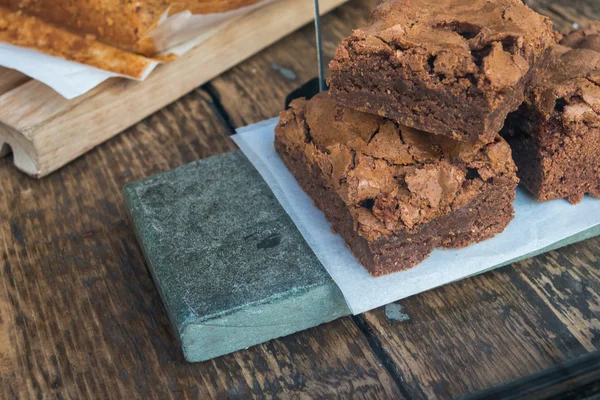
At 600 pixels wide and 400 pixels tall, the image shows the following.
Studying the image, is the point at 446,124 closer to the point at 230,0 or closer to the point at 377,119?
the point at 377,119

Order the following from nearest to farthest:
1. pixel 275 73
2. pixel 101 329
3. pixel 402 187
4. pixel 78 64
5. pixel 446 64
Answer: pixel 446 64, pixel 402 187, pixel 101 329, pixel 78 64, pixel 275 73

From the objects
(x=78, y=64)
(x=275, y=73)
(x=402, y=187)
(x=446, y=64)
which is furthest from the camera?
(x=275, y=73)

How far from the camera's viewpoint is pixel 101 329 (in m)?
1.98

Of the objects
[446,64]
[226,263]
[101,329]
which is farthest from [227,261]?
[446,64]

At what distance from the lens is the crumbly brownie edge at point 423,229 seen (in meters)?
1.90

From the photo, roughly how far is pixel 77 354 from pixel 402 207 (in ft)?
3.13

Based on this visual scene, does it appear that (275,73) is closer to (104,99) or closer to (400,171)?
(104,99)

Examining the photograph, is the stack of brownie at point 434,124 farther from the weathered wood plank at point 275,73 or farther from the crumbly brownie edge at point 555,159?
the weathered wood plank at point 275,73

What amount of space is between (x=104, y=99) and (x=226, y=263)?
103 cm

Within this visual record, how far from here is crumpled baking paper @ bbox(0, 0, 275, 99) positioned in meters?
2.54

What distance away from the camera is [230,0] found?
9.20 ft

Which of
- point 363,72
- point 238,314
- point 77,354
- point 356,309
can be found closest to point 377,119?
point 363,72

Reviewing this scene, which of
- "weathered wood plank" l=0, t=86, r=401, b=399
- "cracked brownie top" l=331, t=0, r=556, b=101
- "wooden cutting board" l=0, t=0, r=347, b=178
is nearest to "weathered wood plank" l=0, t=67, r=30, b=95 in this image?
"wooden cutting board" l=0, t=0, r=347, b=178

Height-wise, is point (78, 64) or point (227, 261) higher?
point (78, 64)
